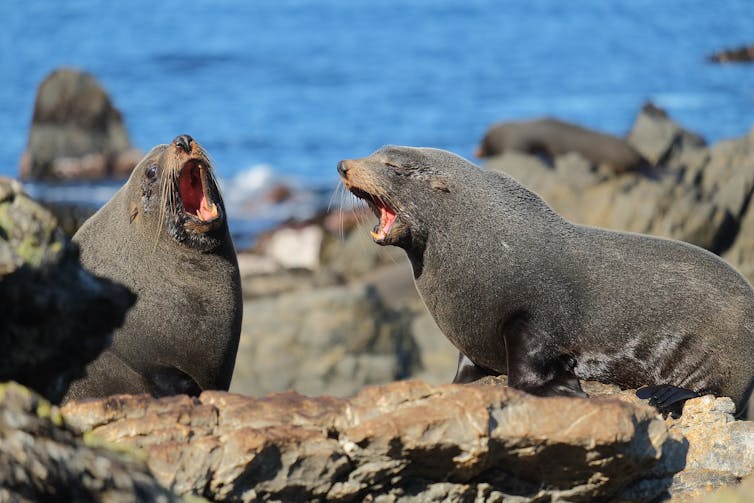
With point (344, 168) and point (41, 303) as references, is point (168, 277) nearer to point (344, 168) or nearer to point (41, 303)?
point (344, 168)

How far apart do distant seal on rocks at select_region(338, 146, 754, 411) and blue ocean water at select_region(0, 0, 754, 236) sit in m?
27.5

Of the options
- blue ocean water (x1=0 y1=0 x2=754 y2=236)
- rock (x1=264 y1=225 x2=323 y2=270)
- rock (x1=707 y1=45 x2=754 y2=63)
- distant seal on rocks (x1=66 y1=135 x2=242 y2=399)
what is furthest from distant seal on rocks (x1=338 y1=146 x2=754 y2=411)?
rock (x1=707 y1=45 x2=754 y2=63)

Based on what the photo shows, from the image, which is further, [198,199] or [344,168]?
[344,168]

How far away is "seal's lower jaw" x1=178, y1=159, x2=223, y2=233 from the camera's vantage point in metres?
7.69

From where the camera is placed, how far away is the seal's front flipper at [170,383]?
23.8 feet

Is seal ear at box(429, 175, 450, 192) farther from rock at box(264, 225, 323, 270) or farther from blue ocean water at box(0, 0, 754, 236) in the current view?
blue ocean water at box(0, 0, 754, 236)

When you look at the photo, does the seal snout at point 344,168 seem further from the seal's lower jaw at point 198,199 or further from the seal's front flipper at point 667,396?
the seal's front flipper at point 667,396

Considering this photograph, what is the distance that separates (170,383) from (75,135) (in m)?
32.2

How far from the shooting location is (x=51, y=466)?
3746 millimetres

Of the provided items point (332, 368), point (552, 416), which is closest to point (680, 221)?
point (332, 368)

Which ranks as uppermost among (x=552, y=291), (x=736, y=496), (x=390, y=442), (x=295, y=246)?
(x=736, y=496)

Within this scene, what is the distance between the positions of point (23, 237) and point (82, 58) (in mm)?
66393

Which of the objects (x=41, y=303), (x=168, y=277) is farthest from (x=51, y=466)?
(x=168, y=277)

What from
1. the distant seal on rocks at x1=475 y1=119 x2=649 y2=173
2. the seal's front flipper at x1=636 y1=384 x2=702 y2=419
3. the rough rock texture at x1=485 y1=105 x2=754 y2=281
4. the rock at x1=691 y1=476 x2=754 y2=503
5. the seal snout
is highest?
the rock at x1=691 y1=476 x2=754 y2=503
